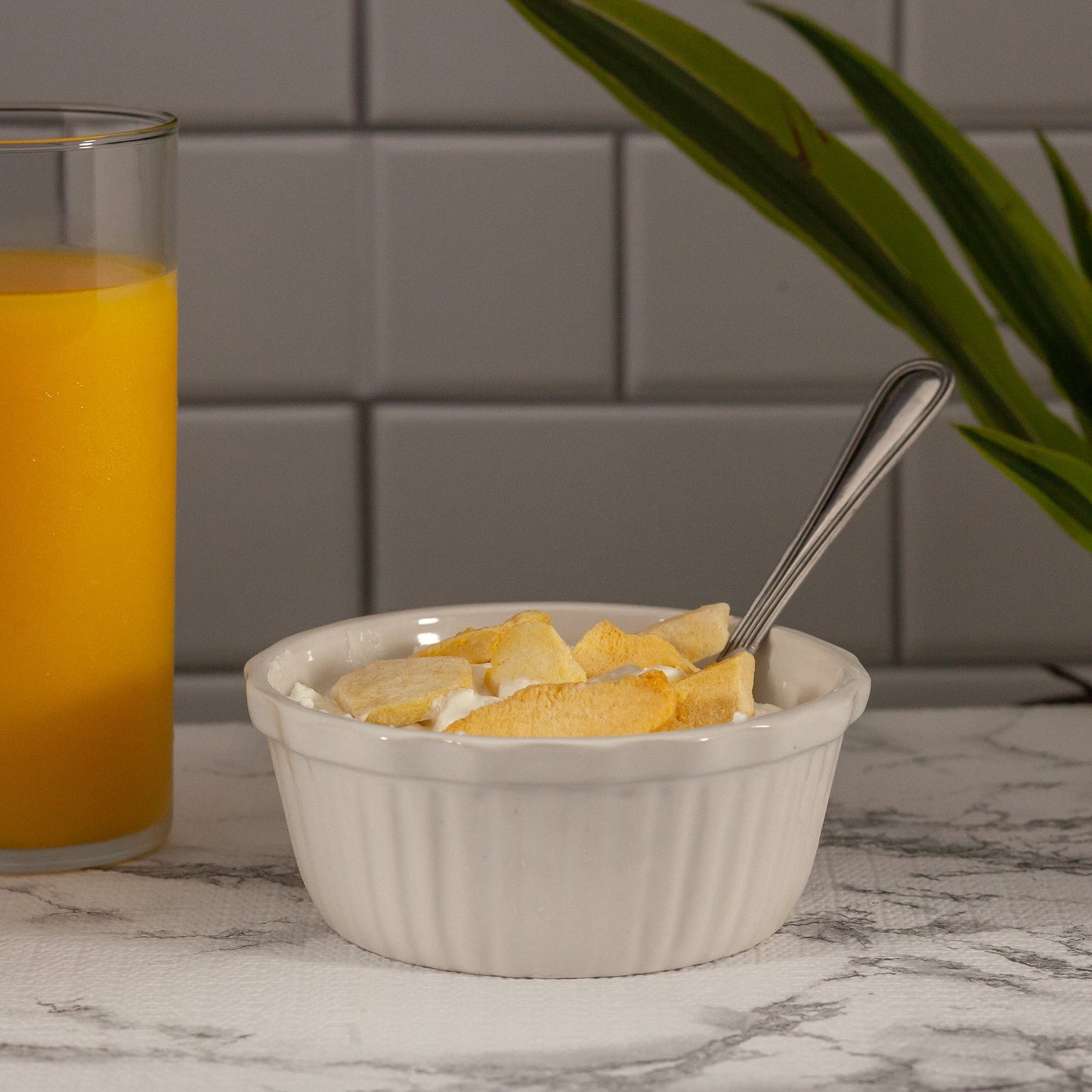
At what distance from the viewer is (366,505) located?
0.96 meters

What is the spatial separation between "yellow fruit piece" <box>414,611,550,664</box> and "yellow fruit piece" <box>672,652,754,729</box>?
6 cm

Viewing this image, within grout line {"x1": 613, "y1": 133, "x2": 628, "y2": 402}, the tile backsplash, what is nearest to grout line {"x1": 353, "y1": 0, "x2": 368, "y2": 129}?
the tile backsplash

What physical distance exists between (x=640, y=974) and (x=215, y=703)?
66 cm

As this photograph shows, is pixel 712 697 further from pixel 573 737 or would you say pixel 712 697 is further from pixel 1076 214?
pixel 1076 214

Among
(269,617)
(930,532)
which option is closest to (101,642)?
(269,617)

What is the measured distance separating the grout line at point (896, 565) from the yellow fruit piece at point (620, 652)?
588mm

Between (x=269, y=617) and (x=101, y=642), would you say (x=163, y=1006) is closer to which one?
(x=101, y=642)

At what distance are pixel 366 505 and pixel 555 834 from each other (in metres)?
0.64

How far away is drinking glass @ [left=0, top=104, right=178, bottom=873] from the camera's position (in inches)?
16.0

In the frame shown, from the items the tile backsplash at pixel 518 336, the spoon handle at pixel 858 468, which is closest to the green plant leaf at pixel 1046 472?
the spoon handle at pixel 858 468

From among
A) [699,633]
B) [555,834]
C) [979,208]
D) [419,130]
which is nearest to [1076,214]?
[979,208]

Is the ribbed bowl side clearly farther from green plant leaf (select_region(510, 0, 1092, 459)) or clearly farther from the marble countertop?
A: green plant leaf (select_region(510, 0, 1092, 459))

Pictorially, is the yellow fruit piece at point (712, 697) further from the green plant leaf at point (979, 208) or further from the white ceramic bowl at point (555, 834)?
the green plant leaf at point (979, 208)

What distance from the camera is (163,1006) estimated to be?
1.15 feet
